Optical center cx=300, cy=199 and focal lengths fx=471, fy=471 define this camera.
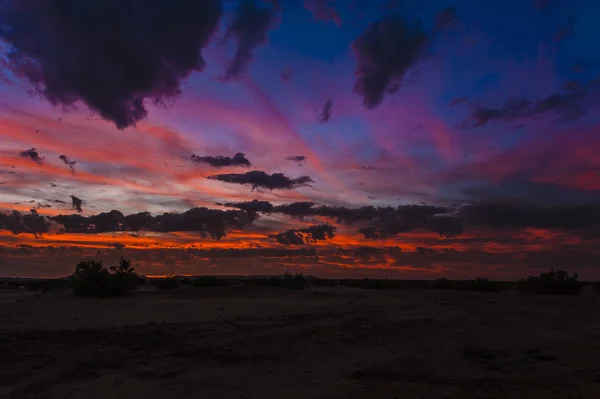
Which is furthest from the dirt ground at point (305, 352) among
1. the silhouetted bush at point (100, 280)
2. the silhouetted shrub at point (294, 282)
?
the silhouetted shrub at point (294, 282)

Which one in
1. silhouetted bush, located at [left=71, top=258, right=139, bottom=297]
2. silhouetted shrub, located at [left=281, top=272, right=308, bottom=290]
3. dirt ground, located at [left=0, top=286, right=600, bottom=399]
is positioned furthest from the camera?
silhouetted shrub, located at [left=281, top=272, right=308, bottom=290]

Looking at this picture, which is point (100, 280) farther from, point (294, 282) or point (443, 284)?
point (443, 284)

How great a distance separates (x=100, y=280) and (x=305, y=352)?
21470 millimetres

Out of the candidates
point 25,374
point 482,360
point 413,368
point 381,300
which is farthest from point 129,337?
point 381,300

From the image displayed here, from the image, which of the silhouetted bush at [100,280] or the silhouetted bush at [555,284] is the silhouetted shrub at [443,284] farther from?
the silhouetted bush at [100,280]

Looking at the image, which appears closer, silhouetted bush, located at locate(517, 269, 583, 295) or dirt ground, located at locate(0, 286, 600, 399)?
dirt ground, located at locate(0, 286, 600, 399)

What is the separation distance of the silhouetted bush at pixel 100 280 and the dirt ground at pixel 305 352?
7114mm

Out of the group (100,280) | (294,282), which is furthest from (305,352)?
(294,282)

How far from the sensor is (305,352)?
12461 mm

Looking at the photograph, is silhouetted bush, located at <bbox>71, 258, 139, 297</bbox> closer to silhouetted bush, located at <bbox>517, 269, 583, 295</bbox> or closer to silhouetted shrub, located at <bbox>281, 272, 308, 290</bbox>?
silhouetted shrub, located at <bbox>281, 272, 308, 290</bbox>

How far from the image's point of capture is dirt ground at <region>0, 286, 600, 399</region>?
8.97 metres

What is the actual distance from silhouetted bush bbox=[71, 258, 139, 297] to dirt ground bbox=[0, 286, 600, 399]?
7114mm

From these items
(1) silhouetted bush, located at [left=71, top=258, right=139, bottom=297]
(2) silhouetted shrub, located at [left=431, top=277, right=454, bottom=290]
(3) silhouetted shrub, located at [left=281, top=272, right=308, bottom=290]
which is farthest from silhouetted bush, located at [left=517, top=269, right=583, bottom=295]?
(1) silhouetted bush, located at [left=71, top=258, right=139, bottom=297]

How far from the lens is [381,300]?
26.8 m
